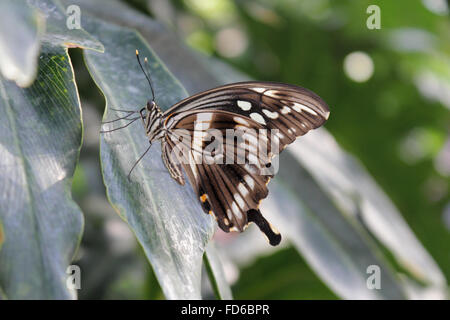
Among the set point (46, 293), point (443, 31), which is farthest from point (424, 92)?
point (46, 293)

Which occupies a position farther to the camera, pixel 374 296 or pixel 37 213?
pixel 374 296

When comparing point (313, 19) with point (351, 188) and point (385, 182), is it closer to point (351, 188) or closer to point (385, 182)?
point (385, 182)

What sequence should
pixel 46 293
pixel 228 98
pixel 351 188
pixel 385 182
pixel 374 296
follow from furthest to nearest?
pixel 385 182
pixel 351 188
pixel 374 296
pixel 228 98
pixel 46 293

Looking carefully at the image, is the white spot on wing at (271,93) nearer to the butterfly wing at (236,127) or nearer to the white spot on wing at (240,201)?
the butterfly wing at (236,127)

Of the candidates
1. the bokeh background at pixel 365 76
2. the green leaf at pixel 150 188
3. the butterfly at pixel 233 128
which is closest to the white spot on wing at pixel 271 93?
the butterfly at pixel 233 128

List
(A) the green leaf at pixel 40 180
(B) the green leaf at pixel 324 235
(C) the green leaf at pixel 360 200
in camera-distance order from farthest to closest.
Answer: (C) the green leaf at pixel 360 200
(B) the green leaf at pixel 324 235
(A) the green leaf at pixel 40 180

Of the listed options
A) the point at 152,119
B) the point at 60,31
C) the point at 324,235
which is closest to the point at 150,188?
the point at 152,119
